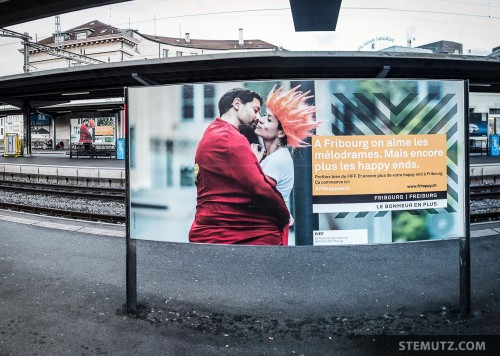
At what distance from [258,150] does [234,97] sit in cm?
55

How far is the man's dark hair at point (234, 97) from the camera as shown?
3510mm

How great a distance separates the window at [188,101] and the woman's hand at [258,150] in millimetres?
699

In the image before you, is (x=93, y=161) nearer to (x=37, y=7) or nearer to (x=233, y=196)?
(x=37, y=7)

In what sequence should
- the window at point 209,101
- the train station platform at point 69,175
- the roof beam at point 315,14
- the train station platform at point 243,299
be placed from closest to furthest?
1. the train station platform at point 243,299
2. the window at point 209,101
3. the roof beam at point 315,14
4. the train station platform at point 69,175

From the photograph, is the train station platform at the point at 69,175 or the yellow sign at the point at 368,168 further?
the train station platform at the point at 69,175

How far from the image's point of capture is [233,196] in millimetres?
3631

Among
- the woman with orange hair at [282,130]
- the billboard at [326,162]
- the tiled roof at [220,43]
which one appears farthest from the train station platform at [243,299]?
the tiled roof at [220,43]

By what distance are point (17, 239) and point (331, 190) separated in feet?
19.1

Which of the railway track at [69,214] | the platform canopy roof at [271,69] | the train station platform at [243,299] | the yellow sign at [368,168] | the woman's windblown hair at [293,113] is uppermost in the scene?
the platform canopy roof at [271,69]

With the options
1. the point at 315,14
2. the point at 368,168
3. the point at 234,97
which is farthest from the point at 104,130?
the point at 368,168

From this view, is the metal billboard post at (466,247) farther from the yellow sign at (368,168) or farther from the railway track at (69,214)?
the railway track at (69,214)

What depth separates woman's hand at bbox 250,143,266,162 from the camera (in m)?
3.48

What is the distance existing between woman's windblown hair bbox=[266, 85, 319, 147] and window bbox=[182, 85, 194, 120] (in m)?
0.75

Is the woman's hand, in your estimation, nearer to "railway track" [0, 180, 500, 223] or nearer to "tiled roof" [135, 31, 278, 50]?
"railway track" [0, 180, 500, 223]
